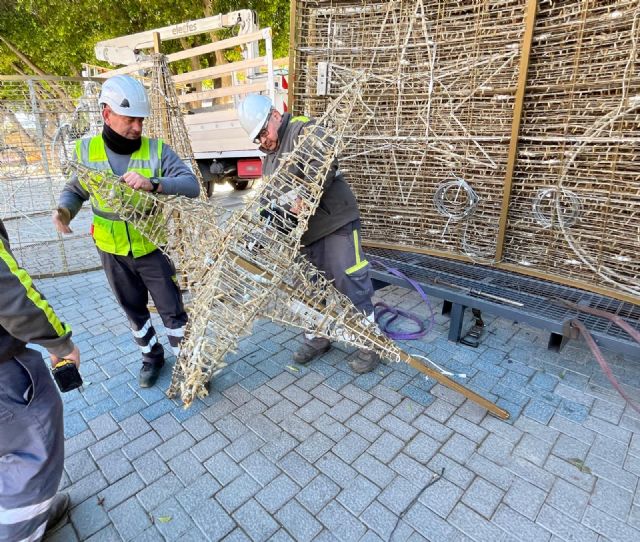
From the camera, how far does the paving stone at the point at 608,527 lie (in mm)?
1922

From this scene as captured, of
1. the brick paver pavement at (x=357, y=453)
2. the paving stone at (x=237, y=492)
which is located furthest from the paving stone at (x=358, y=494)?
the paving stone at (x=237, y=492)

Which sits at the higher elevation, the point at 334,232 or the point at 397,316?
the point at 334,232

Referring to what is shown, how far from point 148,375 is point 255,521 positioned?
157 centimetres

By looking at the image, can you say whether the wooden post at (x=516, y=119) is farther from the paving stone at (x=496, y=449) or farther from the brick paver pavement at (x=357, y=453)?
the paving stone at (x=496, y=449)

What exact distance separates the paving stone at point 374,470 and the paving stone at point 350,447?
4 centimetres

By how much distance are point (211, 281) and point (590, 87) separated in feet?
10.3

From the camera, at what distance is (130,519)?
2.08 meters

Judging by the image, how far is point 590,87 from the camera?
3041mm

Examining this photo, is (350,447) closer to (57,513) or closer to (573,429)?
(573,429)

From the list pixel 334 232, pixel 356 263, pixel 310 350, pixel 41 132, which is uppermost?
pixel 41 132

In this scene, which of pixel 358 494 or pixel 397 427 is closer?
pixel 358 494

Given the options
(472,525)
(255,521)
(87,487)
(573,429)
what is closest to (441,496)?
(472,525)

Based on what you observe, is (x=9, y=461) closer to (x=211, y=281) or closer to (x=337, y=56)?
(x=211, y=281)

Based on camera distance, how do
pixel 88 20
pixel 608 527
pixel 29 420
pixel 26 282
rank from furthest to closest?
pixel 88 20 < pixel 608 527 < pixel 29 420 < pixel 26 282
